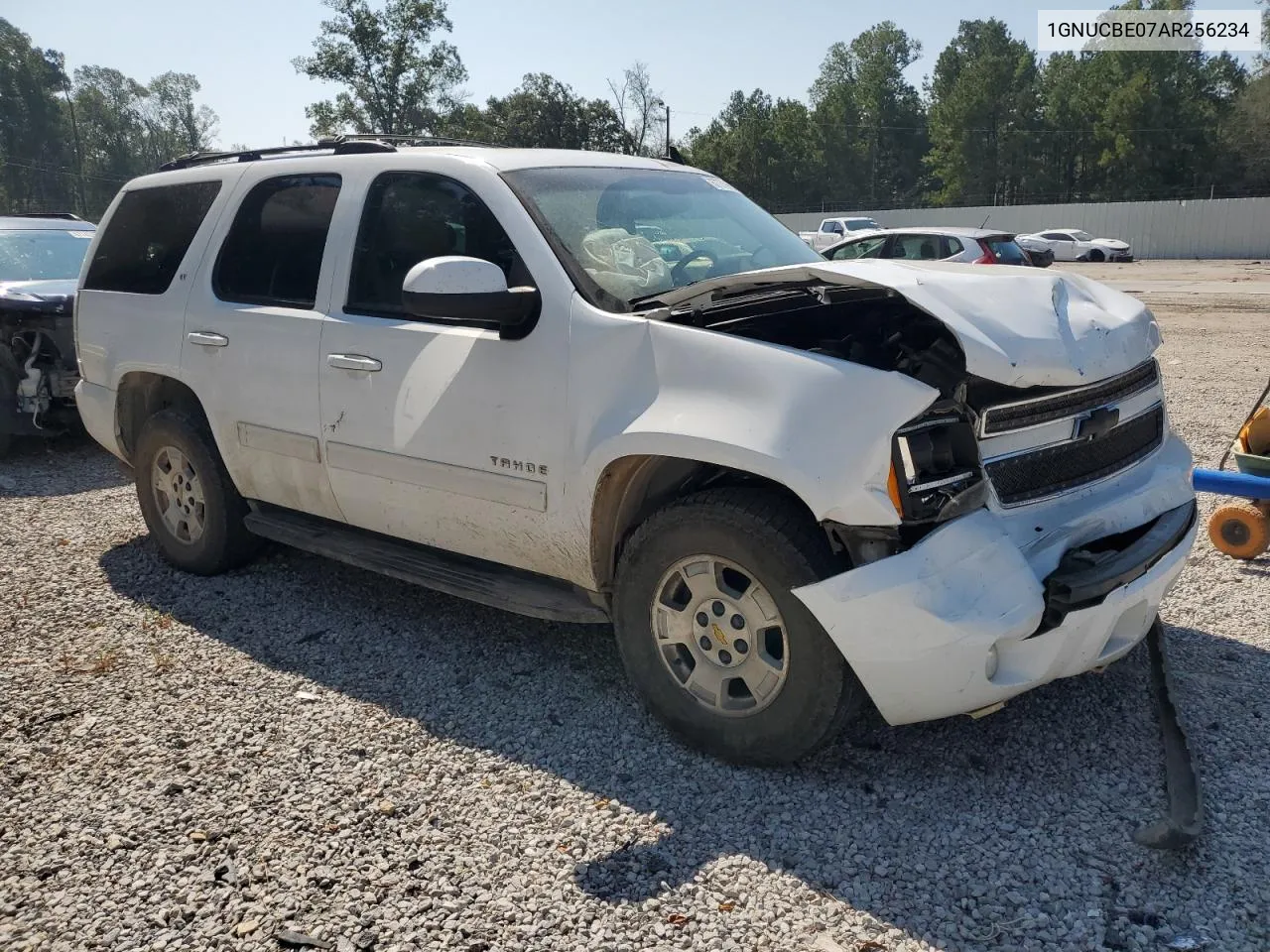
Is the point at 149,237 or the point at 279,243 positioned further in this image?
the point at 149,237

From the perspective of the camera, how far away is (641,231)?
395cm

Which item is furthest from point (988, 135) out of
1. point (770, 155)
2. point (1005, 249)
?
point (1005, 249)

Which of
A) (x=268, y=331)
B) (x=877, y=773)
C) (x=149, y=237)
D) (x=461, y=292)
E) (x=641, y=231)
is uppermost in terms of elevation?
(x=149, y=237)

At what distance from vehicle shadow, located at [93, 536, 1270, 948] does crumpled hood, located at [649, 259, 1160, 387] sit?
4.12 ft

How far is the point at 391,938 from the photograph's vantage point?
259 cm

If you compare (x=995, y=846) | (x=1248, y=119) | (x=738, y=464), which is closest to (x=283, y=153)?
(x=738, y=464)

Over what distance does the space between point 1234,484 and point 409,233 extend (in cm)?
384

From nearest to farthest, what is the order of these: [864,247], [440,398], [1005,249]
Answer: [440,398] < [1005,249] < [864,247]

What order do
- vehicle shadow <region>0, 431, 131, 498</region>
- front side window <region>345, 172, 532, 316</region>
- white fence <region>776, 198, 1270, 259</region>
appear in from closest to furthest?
front side window <region>345, 172, 532, 316</region> < vehicle shadow <region>0, 431, 131, 498</region> < white fence <region>776, 198, 1270, 259</region>

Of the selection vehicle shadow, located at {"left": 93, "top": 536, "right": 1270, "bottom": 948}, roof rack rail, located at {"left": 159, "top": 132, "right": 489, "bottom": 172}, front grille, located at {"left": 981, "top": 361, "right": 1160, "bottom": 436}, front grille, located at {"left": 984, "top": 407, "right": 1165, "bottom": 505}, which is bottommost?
vehicle shadow, located at {"left": 93, "top": 536, "right": 1270, "bottom": 948}

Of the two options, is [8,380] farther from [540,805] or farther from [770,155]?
[770,155]

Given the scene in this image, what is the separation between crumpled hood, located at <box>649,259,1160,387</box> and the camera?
2912mm

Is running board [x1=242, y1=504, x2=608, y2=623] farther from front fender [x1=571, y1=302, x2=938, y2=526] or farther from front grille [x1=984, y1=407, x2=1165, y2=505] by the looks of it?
front grille [x1=984, y1=407, x2=1165, y2=505]

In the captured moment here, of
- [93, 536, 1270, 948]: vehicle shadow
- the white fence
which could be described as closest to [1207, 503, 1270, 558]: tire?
[93, 536, 1270, 948]: vehicle shadow
